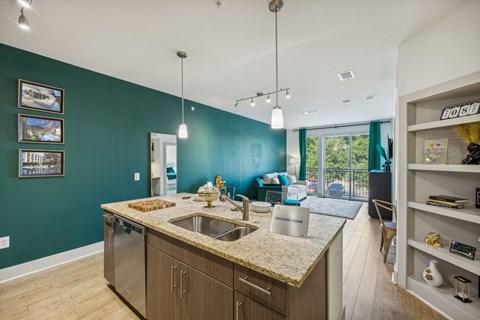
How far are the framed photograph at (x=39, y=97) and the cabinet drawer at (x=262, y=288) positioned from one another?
3.14m

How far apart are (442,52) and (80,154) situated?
14.5ft

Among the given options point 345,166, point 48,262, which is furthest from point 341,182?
point 48,262

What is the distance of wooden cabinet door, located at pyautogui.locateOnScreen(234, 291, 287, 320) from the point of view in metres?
0.95

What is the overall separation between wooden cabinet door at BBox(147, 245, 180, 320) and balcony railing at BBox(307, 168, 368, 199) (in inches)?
280

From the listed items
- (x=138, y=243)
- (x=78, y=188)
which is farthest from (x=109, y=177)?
(x=138, y=243)

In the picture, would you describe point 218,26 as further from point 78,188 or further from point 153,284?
point 78,188

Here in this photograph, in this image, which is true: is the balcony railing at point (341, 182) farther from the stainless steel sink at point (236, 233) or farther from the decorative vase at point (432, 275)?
the stainless steel sink at point (236, 233)

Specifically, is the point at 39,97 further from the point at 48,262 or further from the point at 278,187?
the point at 278,187

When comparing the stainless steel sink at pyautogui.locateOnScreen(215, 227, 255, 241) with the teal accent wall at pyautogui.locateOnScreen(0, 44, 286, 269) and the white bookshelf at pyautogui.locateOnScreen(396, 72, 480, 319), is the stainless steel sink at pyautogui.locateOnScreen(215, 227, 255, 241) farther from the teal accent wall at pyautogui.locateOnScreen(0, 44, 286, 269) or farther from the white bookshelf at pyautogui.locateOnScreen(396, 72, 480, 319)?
the teal accent wall at pyautogui.locateOnScreen(0, 44, 286, 269)

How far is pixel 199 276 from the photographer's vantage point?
1.27 metres

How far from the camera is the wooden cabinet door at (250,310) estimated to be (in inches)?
37.3

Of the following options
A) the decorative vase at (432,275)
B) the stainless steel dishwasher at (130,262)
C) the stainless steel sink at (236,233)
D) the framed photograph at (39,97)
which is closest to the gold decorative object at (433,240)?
the decorative vase at (432,275)

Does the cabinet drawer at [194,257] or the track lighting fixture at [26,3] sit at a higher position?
the track lighting fixture at [26,3]

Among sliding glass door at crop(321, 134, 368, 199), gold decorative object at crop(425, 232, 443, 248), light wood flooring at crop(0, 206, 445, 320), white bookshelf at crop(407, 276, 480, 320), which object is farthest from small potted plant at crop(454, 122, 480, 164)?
sliding glass door at crop(321, 134, 368, 199)
